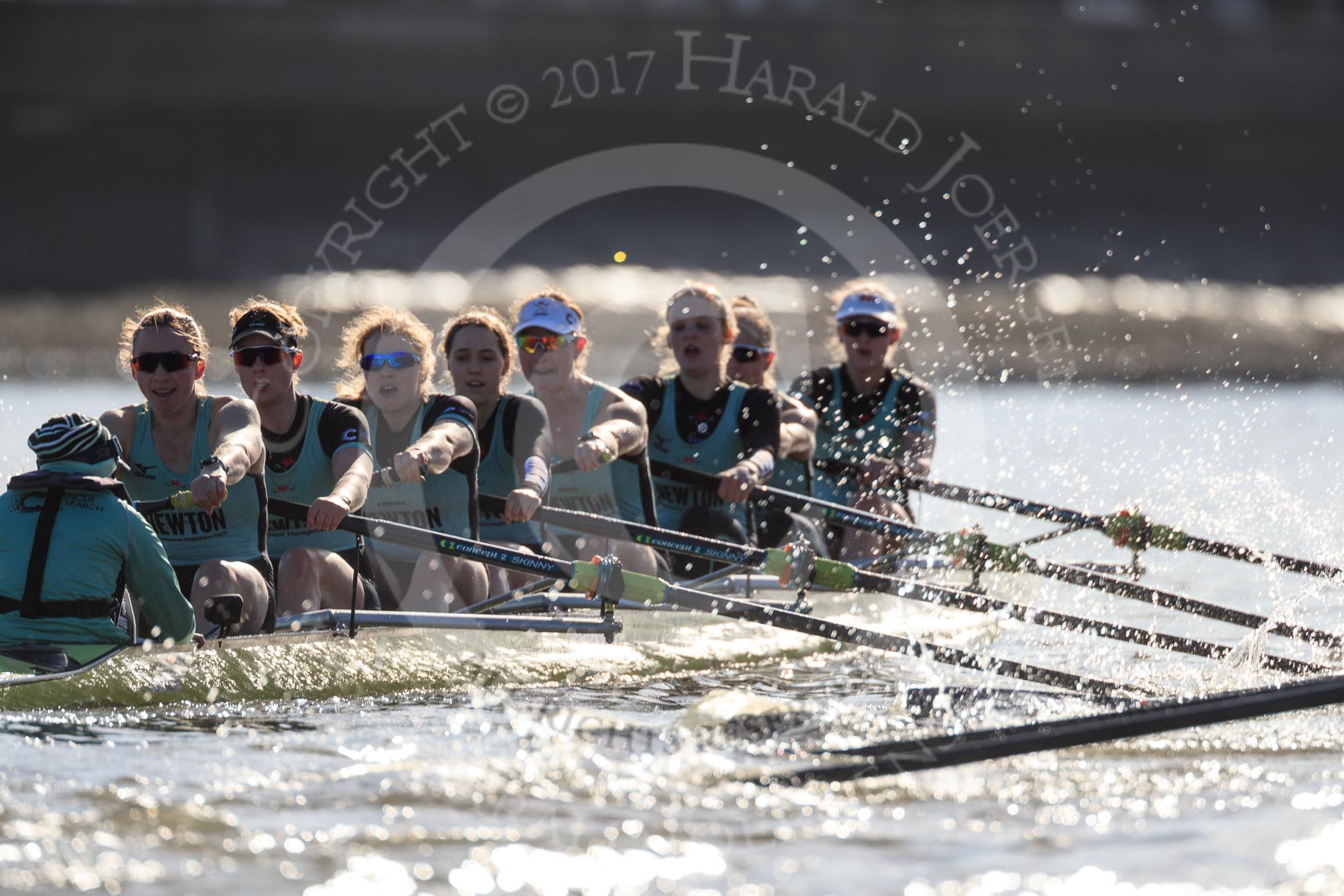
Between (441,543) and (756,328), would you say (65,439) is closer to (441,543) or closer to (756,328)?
(441,543)

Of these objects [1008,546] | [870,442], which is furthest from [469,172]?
[1008,546]

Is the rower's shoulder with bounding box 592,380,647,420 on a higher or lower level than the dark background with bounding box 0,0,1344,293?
lower

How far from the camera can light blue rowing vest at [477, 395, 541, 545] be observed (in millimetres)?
8344

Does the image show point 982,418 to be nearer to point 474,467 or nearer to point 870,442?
point 870,442

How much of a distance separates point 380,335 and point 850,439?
12.9 feet

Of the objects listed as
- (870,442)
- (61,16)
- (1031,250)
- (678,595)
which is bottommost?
(678,595)

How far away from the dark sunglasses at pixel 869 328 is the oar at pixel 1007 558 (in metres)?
1.32

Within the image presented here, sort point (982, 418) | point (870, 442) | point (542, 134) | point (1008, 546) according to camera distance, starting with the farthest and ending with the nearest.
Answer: point (542, 134), point (982, 418), point (870, 442), point (1008, 546)

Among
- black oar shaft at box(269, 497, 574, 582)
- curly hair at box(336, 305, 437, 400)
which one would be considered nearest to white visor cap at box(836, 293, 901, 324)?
curly hair at box(336, 305, 437, 400)

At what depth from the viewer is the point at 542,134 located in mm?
35844

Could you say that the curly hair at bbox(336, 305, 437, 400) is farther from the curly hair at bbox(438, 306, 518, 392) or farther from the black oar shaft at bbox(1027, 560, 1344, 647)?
the black oar shaft at bbox(1027, 560, 1344, 647)

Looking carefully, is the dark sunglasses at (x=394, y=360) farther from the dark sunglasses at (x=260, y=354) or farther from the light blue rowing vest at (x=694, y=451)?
the light blue rowing vest at (x=694, y=451)

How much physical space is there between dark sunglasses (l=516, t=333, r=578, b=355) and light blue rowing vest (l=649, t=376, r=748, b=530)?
1.05 m

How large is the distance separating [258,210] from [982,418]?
15092 millimetres
